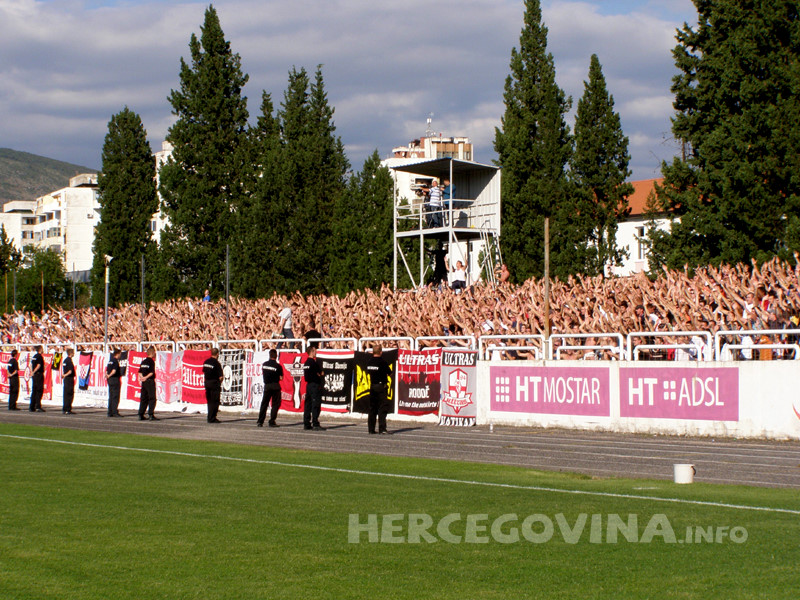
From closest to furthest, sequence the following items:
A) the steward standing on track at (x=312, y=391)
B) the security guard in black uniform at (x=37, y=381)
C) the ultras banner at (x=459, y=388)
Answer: the steward standing on track at (x=312, y=391)
the ultras banner at (x=459, y=388)
the security guard in black uniform at (x=37, y=381)

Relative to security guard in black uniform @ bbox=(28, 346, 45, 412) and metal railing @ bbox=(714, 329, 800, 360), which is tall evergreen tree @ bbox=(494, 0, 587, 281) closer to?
security guard in black uniform @ bbox=(28, 346, 45, 412)

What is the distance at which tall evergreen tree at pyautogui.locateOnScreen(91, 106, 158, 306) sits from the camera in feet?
181

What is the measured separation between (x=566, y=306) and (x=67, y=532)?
15.9m

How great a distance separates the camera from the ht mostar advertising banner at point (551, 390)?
20.4m

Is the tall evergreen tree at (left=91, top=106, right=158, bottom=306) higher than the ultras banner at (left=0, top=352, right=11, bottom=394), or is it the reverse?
the tall evergreen tree at (left=91, top=106, right=158, bottom=306)

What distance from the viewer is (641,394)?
19688mm

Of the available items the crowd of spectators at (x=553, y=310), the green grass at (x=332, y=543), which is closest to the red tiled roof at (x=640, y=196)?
the crowd of spectators at (x=553, y=310)

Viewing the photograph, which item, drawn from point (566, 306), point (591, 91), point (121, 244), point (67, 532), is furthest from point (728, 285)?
point (121, 244)

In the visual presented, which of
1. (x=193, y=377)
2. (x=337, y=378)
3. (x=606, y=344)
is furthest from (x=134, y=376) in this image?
(x=606, y=344)

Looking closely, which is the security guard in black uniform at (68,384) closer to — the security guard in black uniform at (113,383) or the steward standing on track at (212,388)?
the security guard in black uniform at (113,383)

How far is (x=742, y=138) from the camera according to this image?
26688 millimetres

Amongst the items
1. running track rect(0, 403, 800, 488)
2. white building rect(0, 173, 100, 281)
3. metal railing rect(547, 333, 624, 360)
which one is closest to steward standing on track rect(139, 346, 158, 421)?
running track rect(0, 403, 800, 488)

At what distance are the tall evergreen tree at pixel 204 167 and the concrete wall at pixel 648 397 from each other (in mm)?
29905

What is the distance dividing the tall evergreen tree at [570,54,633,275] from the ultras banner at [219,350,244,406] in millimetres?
18390
